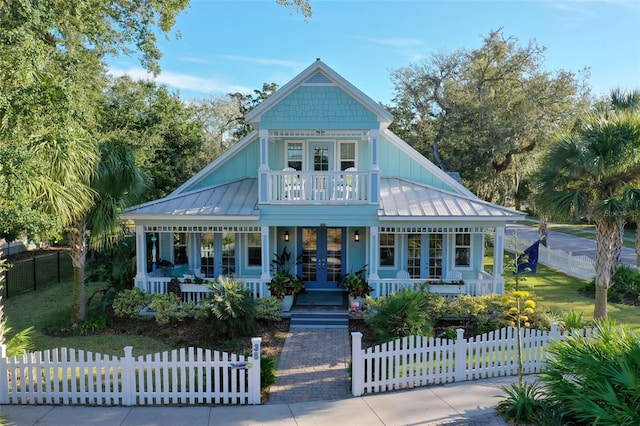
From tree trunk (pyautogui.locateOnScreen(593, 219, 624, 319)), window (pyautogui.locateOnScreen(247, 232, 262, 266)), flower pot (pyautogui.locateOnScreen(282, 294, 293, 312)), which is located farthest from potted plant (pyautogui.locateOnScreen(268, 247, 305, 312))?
tree trunk (pyautogui.locateOnScreen(593, 219, 624, 319))

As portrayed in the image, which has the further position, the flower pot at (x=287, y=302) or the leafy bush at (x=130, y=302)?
the flower pot at (x=287, y=302)

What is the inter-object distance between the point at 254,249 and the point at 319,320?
4191 millimetres

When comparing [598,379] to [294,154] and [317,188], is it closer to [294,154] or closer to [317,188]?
[317,188]

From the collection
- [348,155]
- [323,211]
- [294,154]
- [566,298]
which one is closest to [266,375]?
[323,211]

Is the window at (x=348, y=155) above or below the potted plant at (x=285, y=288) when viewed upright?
above

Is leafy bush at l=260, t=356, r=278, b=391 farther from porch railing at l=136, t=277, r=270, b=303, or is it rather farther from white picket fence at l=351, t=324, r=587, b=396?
porch railing at l=136, t=277, r=270, b=303

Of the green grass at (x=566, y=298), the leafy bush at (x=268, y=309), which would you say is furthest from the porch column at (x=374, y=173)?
the green grass at (x=566, y=298)

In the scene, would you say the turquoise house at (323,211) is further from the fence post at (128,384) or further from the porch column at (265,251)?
the fence post at (128,384)

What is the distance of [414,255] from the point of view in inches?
603

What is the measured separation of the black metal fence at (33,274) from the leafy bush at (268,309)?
10281 millimetres

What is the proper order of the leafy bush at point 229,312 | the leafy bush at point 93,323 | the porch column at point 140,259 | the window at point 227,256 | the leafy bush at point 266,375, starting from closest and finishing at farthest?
the leafy bush at point 266,375, the leafy bush at point 229,312, the leafy bush at point 93,323, the porch column at point 140,259, the window at point 227,256

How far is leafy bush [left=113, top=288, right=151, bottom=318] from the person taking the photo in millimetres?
12977

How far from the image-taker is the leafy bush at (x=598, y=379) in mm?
5629

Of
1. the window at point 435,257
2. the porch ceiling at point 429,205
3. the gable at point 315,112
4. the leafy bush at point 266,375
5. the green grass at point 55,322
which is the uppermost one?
the gable at point 315,112
